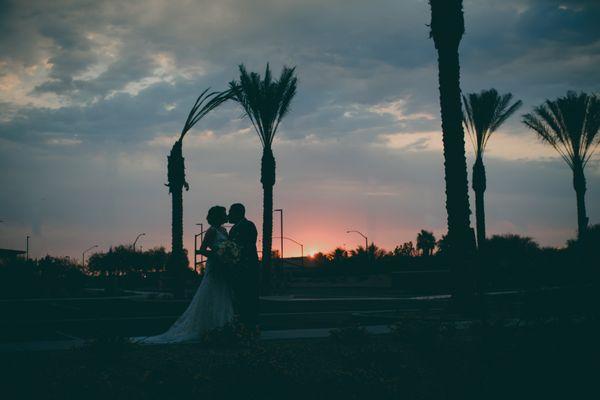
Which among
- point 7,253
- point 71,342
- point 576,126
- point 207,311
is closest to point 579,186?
point 576,126

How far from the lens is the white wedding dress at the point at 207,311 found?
9.48 metres

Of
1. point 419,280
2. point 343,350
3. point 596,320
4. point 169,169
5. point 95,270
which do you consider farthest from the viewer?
point 95,270

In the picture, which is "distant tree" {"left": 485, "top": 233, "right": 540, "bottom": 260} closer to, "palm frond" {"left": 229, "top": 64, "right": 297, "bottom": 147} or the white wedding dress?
"palm frond" {"left": 229, "top": 64, "right": 297, "bottom": 147}

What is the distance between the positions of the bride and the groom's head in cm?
23

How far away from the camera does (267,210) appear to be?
3088cm

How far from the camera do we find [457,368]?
781cm

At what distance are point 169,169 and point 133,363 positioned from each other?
2149cm

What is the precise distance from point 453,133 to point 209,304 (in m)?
8.44

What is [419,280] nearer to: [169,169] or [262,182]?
[262,182]

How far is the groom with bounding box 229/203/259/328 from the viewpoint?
9680mm

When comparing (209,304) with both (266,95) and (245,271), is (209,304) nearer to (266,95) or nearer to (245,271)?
(245,271)

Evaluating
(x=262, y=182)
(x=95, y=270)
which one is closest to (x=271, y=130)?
(x=262, y=182)

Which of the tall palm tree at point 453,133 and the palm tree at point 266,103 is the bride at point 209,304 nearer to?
the tall palm tree at point 453,133

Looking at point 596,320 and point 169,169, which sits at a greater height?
point 169,169
